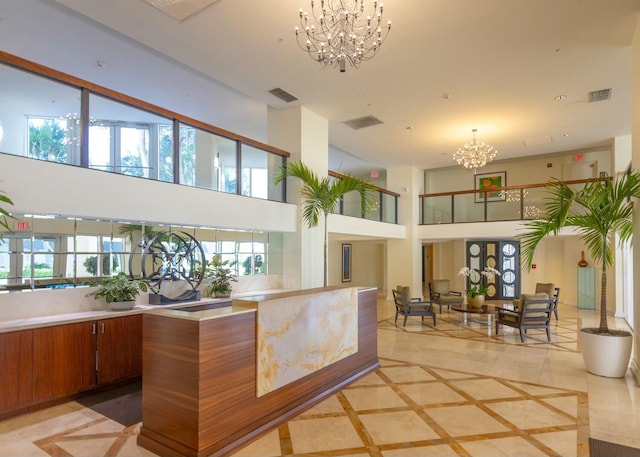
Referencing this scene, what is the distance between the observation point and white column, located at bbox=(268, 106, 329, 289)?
726 centimetres

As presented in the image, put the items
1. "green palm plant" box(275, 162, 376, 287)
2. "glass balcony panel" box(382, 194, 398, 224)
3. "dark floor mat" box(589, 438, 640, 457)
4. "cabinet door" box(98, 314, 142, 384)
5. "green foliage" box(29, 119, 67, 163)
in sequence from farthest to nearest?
"glass balcony panel" box(382, 194, 398, 224), "green palm plant" box(275, 162, 376, 287), "cabinet door" box(98, 314, 142, 384), "green foliage" box(29, 119, 67, 163), "dark floor mat" box(589, 438, 640, 457)

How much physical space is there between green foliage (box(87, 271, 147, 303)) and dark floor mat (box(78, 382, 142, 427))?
101cm

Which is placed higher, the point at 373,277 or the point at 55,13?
the point at 55,13

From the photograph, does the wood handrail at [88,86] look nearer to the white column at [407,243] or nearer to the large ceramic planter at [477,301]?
the large ceramic planter at [477,301]

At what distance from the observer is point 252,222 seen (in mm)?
6359

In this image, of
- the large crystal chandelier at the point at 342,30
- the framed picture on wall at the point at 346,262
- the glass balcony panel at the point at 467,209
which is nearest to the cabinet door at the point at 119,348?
the large crystal chandelier at the point at 342,30

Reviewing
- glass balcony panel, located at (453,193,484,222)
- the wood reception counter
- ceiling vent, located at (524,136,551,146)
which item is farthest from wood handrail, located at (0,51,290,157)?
glass balcony panel, located at (453,193,484,222)

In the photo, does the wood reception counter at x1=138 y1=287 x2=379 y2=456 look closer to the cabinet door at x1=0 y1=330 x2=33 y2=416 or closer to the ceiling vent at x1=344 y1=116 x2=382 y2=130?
the cabinet door at x1=0 y1=330 x2=33 y2=416

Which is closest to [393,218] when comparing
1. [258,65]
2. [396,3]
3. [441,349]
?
[441,349]

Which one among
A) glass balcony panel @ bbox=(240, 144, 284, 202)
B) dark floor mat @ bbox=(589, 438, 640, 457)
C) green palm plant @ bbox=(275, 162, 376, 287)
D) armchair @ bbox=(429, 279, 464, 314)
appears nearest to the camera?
dark floor mat @ bbox=(589, 438, 640, 457)

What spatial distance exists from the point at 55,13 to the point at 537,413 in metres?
6.91

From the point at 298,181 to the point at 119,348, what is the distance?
4.15 meters

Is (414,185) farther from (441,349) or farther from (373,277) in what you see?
(441,349)

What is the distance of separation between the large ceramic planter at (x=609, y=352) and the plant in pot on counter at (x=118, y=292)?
557 centimetres
